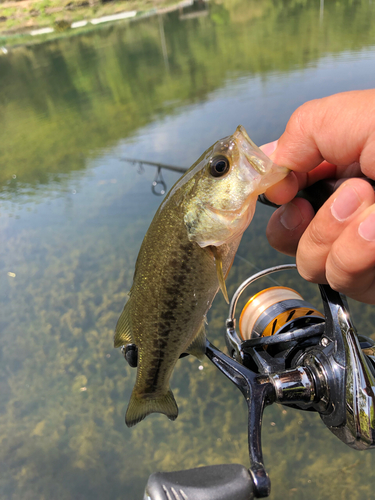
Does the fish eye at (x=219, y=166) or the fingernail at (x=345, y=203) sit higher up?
the fish eye at (x=219, y=166)

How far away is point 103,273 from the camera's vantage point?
138 inches

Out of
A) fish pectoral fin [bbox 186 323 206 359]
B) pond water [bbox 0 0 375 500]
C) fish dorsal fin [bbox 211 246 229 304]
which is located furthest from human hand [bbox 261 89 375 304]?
pond water [bbox 0 0 375 500]

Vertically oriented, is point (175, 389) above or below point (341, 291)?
below

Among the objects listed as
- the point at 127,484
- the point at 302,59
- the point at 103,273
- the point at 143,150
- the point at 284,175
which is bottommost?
the point at 127,484

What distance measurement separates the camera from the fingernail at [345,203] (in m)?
1.04

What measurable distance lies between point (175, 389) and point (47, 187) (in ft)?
13.5

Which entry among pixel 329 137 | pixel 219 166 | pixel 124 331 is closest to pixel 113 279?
pixel 124 331

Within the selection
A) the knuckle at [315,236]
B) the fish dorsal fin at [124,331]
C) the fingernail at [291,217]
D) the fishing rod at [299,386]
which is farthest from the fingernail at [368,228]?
the fish dorsal fin at [124,331]

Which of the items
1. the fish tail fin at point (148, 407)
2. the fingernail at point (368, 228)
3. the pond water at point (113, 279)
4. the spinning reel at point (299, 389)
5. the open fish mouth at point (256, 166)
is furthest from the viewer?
the pond water at point (113, 279)

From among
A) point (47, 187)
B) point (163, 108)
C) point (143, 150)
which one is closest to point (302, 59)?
point (163, 108)

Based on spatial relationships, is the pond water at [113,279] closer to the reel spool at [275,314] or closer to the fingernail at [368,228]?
the reel spool at [275,314]

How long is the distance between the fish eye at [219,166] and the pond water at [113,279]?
6.17ft

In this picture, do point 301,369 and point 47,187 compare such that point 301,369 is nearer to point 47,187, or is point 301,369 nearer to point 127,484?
point 127,484

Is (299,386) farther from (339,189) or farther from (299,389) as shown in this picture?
(339,189)
